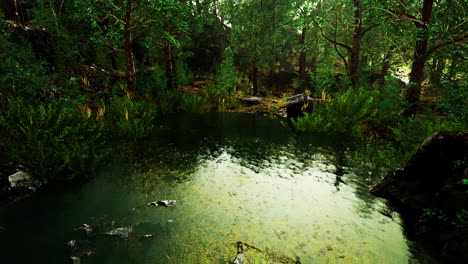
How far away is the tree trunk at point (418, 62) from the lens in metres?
6.02

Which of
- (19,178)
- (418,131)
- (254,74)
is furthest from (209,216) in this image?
(254,74)

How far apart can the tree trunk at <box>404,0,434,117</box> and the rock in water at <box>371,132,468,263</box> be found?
3.56 m

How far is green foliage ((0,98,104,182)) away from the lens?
3463 mm

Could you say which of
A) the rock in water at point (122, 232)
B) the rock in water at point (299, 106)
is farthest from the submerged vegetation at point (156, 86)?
the rock in water at point (122, 232)

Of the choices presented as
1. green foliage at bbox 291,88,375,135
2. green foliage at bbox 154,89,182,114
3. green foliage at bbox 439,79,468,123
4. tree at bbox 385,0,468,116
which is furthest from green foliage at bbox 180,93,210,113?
green foliage at bbox 439,79,468,123

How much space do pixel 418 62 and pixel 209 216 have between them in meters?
7.09

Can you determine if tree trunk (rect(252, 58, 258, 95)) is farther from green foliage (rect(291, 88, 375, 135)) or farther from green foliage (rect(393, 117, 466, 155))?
green foliage (rect(393, 117, 466, 155))

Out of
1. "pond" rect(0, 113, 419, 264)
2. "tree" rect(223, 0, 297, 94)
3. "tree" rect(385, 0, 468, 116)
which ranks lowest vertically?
"pond" rect(0, 113, 419, 264)

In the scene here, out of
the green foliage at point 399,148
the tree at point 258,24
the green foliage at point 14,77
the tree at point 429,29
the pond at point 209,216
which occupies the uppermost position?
the tree at point 258,24

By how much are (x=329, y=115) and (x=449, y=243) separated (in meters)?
5.50

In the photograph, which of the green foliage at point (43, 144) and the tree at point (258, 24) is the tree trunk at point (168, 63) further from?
the green foliage at point (43, 144)

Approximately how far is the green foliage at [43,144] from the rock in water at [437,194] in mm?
4982

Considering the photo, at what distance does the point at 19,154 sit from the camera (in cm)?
345

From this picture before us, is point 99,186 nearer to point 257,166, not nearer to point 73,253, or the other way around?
point 73,253
